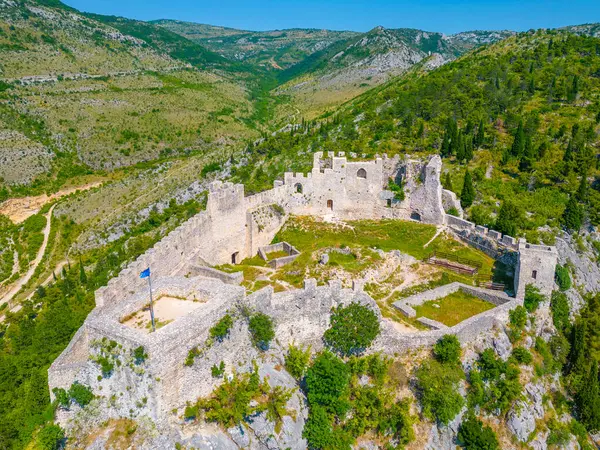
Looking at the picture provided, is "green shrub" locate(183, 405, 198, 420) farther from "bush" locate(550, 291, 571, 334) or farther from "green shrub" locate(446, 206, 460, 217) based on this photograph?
"green shrub" locate(446, 206, 460, 217)

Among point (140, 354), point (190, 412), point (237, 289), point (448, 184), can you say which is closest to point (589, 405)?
point (448, 184)

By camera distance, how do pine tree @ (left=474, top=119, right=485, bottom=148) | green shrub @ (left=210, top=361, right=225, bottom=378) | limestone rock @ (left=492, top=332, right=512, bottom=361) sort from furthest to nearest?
1. pine tree @ (left=474, top=119, right=485, bottom=148)
2. limestone rock @ (left=492, top=332, right=512, bottom=361)
3. green shrub @ (left=210, top=361, right=225, bottom=378)

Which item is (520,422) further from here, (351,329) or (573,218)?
(573,218)

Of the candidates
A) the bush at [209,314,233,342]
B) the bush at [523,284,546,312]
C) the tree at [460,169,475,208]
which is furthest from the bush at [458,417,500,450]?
the tree at [460,169,475,208]

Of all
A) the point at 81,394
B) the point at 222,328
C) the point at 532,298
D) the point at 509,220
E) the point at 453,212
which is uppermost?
the point at 222,328

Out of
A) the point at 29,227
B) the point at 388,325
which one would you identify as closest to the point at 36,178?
the point at 29,227
